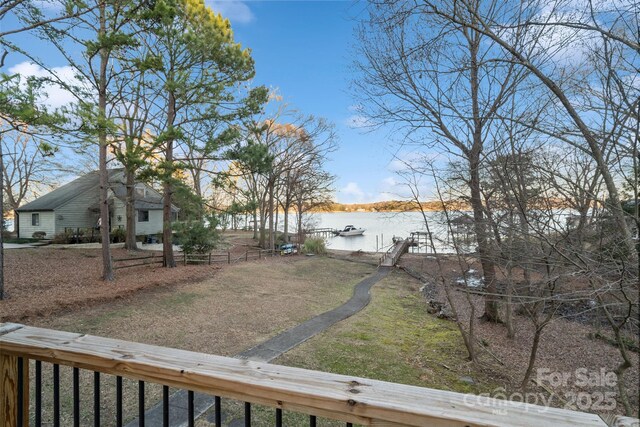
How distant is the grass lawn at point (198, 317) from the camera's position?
456 centimetres

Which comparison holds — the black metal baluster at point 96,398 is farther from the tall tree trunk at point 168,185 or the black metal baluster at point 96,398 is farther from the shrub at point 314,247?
the shrub at point 314,247

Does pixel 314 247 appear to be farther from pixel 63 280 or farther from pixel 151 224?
pixel 63 280

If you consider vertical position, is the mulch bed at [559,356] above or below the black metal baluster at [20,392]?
below

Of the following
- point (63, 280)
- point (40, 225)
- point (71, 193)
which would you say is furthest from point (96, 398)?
point (40, 225)

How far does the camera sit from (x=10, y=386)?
53.7 inches

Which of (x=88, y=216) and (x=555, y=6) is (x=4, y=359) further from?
(x=88, y=216)

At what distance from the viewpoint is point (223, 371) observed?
3.43 ft

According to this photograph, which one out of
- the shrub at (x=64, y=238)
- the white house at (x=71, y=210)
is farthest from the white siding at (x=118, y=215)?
the shrub at (x=64, y=238)

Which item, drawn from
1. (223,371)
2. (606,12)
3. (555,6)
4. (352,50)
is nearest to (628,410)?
(606,12)

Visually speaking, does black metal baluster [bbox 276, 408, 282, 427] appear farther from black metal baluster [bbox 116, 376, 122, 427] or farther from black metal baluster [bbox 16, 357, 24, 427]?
black metal baluster [bbox 16, 357, 24, 427]

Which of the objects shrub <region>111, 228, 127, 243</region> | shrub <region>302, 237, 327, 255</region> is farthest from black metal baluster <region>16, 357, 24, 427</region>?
shrub <region>111, 228, 127, 243</region>

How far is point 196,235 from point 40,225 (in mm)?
13606

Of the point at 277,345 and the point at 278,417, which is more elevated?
the point at 278,417

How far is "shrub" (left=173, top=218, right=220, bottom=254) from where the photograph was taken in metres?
12.9
